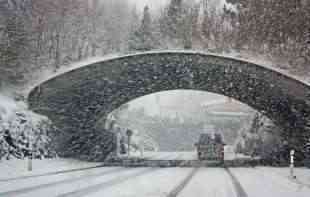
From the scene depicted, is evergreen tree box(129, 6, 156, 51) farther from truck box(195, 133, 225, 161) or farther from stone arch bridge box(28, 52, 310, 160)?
truck box(195, 133, 225, 161)

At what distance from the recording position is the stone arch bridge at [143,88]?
82.3ft

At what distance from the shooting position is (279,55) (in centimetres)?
2512

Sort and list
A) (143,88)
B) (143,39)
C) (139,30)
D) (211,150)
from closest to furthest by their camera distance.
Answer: (143,39), (139,30), (211,150), (143,88)

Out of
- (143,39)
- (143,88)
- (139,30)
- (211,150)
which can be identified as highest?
(139,30)

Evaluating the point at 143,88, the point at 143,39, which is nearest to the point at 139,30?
the point at 143,39

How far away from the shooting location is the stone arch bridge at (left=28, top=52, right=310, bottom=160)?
25094 millimetres

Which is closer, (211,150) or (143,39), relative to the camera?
(143,39)

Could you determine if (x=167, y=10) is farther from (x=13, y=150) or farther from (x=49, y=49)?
(x=13, y=150)

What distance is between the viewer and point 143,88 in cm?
3266

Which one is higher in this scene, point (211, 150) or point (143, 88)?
point (143, 88)

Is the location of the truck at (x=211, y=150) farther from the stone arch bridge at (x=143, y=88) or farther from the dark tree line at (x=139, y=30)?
the dark tree line at (x=139, y=30)

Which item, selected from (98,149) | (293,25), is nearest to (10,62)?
(98,149)

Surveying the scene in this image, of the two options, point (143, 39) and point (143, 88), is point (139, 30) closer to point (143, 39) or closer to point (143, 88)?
point (143, 39)

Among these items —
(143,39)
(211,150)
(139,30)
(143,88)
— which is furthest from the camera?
(143,88)
